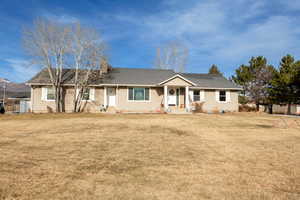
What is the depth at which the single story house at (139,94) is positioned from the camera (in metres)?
18.1

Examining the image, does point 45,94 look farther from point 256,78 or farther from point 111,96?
point 256,78

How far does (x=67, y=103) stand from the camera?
18391 mm

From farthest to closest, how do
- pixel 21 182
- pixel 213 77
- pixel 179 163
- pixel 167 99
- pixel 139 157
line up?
pixel 213 77 < pixel 167 99 < pixel 139 157 < pixel 179 163 < pixel 21 182

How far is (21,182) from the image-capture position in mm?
3238

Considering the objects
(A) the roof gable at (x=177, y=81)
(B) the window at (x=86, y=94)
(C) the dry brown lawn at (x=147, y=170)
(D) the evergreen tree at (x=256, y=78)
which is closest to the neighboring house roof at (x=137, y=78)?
(A) the roof gable at (x=177, y=81)

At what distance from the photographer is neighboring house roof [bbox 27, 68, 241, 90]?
18.6 m

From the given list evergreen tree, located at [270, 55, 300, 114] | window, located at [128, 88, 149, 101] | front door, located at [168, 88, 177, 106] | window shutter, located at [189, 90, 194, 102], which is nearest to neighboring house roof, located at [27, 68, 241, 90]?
window, located at [128, 88, 149, 101]

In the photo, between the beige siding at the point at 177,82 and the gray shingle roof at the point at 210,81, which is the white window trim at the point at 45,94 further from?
the gray shingle roof at the point at 210,81

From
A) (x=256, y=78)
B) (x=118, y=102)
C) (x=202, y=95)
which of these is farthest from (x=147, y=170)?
(x=256, y=78)

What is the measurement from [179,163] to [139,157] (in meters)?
1.05

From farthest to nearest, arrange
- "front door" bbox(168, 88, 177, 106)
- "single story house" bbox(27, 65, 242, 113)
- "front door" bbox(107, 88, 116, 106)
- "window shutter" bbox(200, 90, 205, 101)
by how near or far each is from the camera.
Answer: "window shutter" bbox(200, 90, 205, 101)
"front door" bbox(168, 88, 177, 106)
"front door" bbox(107, 88, 116, 106)
"single story house" bbox(27, 65, 242, 113)

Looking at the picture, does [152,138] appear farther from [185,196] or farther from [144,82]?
[144,82]

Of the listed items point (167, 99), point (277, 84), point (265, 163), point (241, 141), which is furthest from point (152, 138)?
point (277, 84)

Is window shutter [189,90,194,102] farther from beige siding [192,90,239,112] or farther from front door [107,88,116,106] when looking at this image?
front door [107,88,116,106]
